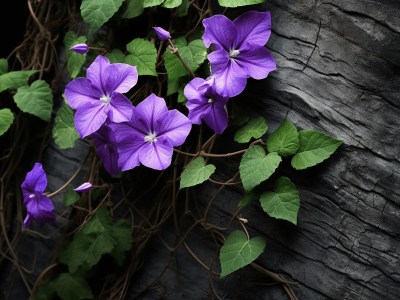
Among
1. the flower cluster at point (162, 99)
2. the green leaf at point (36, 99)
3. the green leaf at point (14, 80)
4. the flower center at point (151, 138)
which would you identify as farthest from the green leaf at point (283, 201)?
the green leaf at point (14, 80)

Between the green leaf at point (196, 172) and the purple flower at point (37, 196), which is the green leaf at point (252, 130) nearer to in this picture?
the green leaf at point (196, 172)

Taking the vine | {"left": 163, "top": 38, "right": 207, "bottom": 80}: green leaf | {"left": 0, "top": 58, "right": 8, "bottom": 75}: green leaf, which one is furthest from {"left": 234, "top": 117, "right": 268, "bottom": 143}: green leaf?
{"left": 0, "top": 58, "right": 8, "bottom": 75}: green leaf

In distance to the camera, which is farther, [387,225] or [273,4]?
[273,4]

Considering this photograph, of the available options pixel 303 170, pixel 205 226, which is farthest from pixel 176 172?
pixel 303 170

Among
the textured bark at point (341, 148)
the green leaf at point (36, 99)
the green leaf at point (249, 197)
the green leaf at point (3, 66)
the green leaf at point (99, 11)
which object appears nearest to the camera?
→ the textured bark at point (341, 148)

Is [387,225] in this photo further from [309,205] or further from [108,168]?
[108,168]

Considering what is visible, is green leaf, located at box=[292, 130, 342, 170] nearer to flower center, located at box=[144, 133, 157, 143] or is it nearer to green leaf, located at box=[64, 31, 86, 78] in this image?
flower center, located at box=[144, 133, 157, 143]

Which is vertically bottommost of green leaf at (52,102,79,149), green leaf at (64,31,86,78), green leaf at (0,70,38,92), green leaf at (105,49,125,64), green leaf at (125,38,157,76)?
green leaf at (0,70,38,92)
